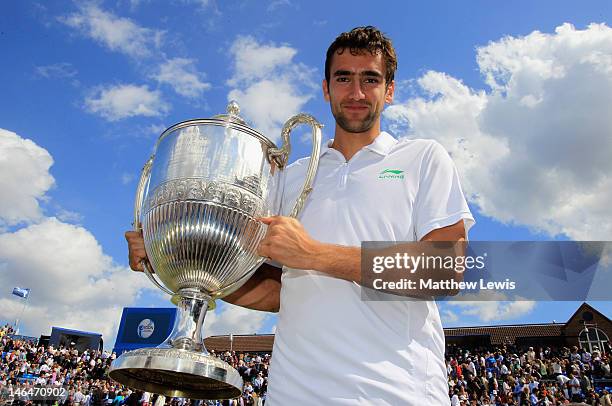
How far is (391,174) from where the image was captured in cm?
179

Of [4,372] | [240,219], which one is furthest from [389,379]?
[4,372]

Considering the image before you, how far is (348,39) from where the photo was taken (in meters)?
1.93

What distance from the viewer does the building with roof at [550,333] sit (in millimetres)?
34656

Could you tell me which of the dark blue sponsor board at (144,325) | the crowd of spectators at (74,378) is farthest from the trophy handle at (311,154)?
the dark blue sponsor board at (144,325)

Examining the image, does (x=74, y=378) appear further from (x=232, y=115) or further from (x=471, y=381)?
(x=232, y=115)

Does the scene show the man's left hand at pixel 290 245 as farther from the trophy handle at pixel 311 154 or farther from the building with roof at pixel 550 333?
the building with roof at pixel 550 333

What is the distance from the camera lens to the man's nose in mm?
1882

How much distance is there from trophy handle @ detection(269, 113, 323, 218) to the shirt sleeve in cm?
38

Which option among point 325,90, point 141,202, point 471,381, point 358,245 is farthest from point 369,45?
point 471,381

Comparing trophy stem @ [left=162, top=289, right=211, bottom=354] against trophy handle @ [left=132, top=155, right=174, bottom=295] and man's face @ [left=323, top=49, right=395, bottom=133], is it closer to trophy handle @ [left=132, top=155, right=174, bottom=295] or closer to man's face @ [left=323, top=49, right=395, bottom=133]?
trophy handle @ [left=132, top=155, right=174, bottom=295]

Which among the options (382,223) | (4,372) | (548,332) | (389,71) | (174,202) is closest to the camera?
(382,223)

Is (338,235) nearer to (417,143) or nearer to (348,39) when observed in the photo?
(417,143)

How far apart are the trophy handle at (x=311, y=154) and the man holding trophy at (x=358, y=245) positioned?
0.01 metres

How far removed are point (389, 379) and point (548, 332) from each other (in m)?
40.1
